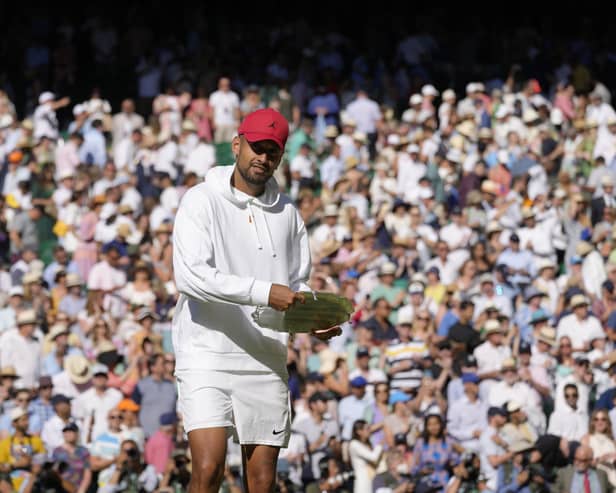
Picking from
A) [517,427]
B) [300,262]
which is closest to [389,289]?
[517,427]

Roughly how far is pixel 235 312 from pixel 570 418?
785 cm

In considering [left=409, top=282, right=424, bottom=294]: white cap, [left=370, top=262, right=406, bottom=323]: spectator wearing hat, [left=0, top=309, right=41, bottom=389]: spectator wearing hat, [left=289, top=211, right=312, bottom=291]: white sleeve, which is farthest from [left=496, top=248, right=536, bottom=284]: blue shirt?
[left=289, top=211, right=312, bottom=291]: white sleeve

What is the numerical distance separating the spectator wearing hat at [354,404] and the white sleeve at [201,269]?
7.81 metres

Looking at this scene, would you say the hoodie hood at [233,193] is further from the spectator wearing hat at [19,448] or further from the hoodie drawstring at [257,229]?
the spectator wearing hat at [19,448]

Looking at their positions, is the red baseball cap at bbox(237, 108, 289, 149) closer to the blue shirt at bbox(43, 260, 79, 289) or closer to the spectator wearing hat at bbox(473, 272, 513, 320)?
the spectator wearing hat at bbox(473, 272, 513, 320)

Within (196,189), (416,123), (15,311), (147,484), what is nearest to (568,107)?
(416,123)

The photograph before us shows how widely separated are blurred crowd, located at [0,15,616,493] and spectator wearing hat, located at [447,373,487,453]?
22 millimetres

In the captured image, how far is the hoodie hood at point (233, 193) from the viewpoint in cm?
662

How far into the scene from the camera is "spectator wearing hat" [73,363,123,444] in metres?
13.8

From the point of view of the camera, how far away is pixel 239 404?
21.3 feet

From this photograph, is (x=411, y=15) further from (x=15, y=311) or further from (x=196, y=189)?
(x=196, y=189)

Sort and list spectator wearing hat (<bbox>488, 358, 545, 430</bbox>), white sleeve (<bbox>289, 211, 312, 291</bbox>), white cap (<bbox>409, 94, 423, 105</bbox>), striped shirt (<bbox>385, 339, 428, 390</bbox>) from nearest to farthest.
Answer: white sleeve (<bbox>289, 211, 312, 291</bbox>) → spectator wearing hat (<bbox>488, 358, 545, 430</bbox>) → striped shirt (<bbox>385, 339, 428, 390</bbox>) → white cap (<bbox>409, 94, 423, 105</bbox>)

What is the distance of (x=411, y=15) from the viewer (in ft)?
89.3

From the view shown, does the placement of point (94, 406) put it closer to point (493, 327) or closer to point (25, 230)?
point (493, 327)
